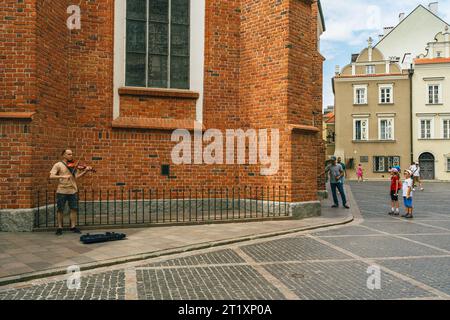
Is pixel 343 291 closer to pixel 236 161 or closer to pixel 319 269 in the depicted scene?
pixel 319 269

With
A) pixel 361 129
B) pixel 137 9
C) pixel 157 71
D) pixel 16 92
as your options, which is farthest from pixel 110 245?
pixel 361 129

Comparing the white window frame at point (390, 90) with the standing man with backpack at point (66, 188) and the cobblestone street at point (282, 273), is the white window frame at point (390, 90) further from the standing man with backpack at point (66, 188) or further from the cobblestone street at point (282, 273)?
the standing man with backpack at point (66, 188)

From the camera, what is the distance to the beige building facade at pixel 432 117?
3716 centimetres

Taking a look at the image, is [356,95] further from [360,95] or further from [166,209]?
[166,209]

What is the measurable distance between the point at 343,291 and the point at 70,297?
3.36 metres

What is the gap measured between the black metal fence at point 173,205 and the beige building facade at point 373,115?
2998 centimetres

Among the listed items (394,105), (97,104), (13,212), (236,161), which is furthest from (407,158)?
(13,212)

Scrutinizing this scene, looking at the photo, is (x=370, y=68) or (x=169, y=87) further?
(x=370, y=68)

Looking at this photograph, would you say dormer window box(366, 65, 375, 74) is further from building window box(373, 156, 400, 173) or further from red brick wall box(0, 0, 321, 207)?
red brick wall box(0, 0, 321, 207)

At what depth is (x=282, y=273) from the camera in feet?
17.9

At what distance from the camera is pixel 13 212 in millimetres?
8109

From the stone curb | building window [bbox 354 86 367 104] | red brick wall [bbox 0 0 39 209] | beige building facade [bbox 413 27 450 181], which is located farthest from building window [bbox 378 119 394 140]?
red brick wall [bbox 0 0 39 209]

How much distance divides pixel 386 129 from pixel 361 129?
244 cm

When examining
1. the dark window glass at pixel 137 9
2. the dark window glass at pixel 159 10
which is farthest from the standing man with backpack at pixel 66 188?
the dark window glass at pixel 159 10
